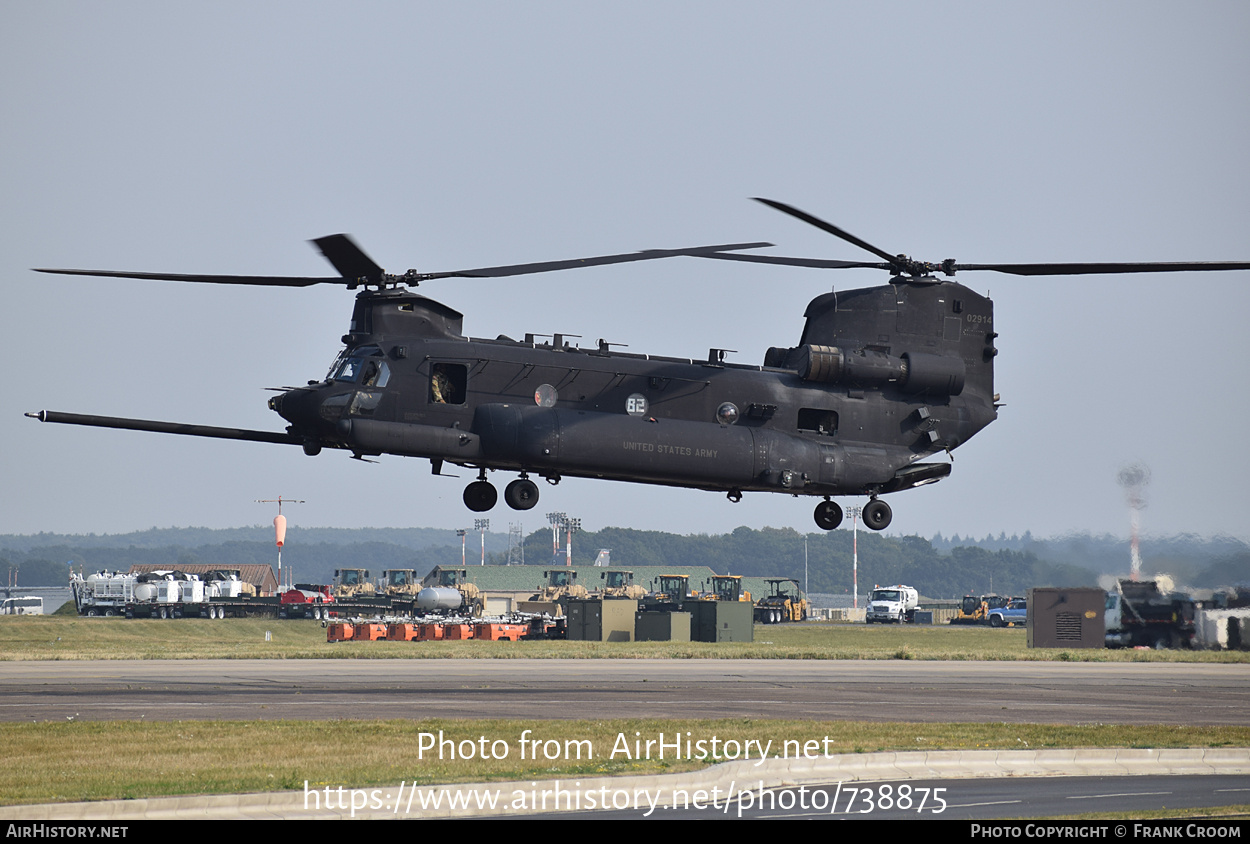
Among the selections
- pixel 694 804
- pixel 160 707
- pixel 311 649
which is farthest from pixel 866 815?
pixel 311 649

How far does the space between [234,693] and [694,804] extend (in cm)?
1813

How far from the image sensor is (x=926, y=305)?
26781 millimetres

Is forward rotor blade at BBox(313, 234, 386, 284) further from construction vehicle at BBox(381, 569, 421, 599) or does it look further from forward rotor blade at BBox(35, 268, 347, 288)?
construction vehicle at BBox(381, 569, 421, 599)

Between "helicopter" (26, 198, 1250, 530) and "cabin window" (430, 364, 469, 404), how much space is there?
3 centimetres

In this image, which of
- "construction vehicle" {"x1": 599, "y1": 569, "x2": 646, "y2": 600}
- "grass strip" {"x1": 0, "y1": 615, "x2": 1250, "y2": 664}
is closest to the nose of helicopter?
"grass strip" {"x1": 0, "y1": 615, "x2": 1250, "y2": 664}

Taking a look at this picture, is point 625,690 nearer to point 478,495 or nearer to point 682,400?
point 478,495

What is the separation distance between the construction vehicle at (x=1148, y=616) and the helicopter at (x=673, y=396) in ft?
89.1

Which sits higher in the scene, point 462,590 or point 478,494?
point 478,494

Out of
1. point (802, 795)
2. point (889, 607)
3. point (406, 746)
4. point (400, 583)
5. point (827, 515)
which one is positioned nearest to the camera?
point (802, 795)

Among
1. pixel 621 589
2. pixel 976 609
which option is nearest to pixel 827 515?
pixel 621 589

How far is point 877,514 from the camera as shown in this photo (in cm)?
2634

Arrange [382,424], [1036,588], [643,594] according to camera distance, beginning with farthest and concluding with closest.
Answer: [643,594] → [1036,588] → [382,424]

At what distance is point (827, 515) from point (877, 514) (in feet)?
3.35
